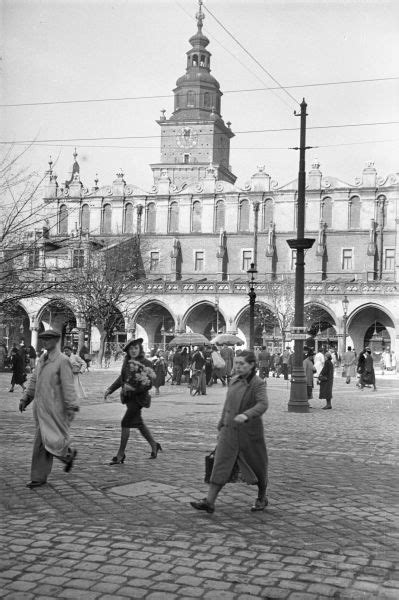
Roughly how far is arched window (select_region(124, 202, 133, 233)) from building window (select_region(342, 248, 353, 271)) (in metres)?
17.7

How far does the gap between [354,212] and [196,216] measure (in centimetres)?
1278

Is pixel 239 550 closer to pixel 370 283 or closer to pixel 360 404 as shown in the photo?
pixel 360 404

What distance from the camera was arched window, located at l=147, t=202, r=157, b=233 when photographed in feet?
206

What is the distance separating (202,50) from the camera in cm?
8138

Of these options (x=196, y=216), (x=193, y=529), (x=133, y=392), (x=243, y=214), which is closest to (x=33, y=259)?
(x=133, y=392)

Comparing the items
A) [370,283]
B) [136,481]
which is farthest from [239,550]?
[370,283]

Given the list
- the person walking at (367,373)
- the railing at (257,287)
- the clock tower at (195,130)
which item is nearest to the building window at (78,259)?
the person walking at (367,373)

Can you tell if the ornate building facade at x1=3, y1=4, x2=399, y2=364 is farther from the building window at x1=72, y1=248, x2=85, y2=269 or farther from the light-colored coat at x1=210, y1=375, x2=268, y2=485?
the light-colored coat at x1=210, y1=375, x2=268, y2=485

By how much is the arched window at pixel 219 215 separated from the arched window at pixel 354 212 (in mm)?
10219

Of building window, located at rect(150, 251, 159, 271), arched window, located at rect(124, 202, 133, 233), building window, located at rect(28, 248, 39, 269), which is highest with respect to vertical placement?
arched window, located at rect(124, 202, 133, 233)

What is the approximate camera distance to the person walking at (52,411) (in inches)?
287

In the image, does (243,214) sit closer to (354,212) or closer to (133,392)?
(354,212)

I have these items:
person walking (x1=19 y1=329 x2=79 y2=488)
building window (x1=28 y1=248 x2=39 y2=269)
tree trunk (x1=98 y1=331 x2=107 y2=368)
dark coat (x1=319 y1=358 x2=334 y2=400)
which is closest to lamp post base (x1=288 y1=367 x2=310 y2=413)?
dark coat (x1=319 y1=358 x2=334 y2=400)

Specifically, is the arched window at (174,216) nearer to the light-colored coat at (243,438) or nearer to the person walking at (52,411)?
the person walking at (52,411)
